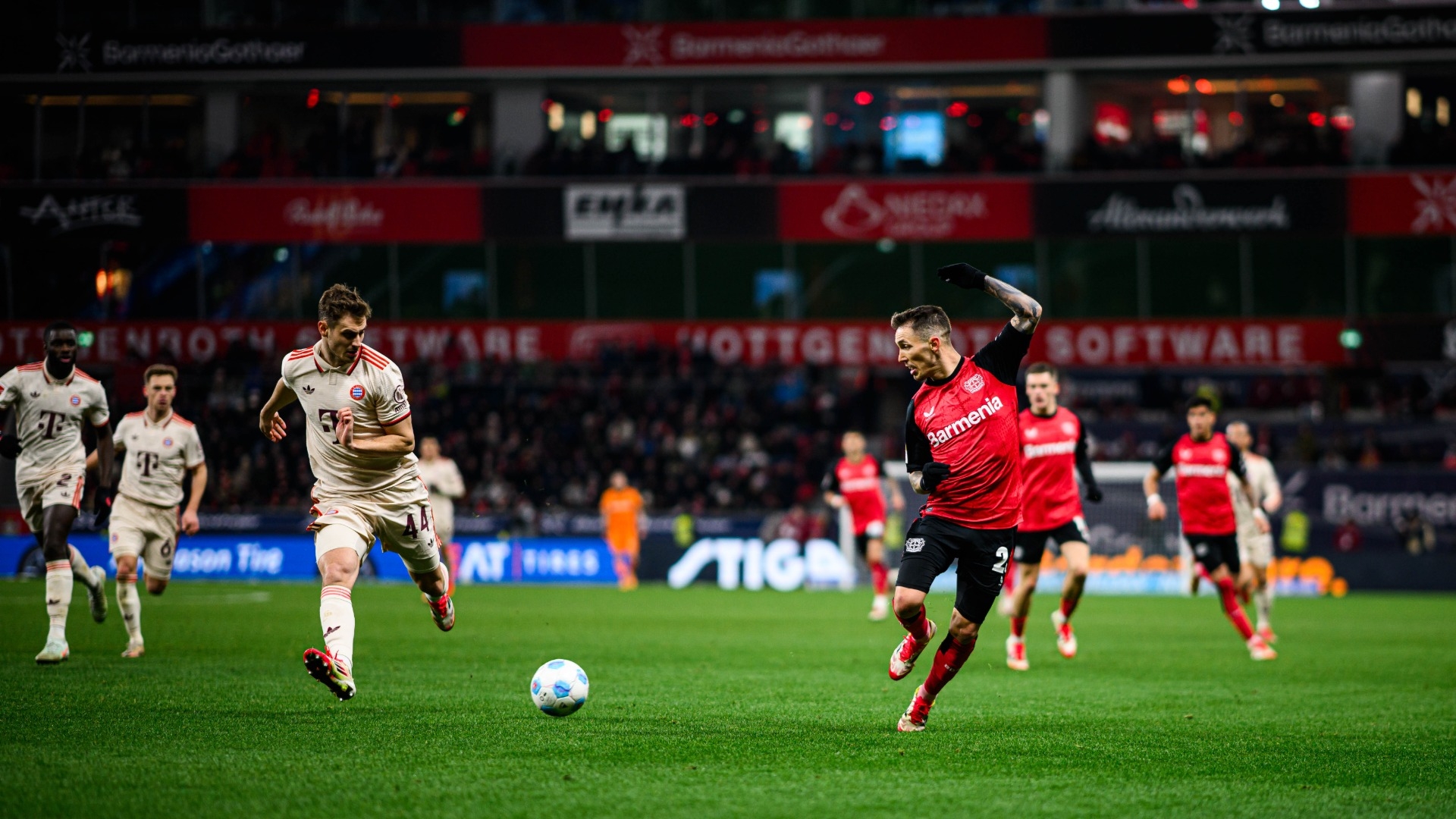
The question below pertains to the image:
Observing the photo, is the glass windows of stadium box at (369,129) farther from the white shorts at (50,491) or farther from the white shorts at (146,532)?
the white shorts at (50,491)

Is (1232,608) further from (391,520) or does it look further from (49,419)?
(49,419)

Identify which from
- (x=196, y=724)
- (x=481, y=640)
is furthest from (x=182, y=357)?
(x=196, y=724)

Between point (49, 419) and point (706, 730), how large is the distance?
21.7 feet

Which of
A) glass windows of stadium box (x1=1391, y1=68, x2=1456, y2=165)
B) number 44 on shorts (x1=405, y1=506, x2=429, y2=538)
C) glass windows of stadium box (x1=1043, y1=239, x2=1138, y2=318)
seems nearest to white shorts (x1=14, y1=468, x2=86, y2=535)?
number 44 on shorts (x1=405, y1=506, x2=429, y2=538)

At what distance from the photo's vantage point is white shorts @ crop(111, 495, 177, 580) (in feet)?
41.4

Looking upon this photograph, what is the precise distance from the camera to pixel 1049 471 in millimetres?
13250

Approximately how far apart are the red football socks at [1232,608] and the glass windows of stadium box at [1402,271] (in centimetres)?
2649

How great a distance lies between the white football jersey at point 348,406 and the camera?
8.59 metres

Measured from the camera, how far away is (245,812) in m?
5.85

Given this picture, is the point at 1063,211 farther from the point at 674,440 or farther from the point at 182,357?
the point at 182,357

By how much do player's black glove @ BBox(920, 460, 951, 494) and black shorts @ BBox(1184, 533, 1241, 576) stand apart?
25.2 feet

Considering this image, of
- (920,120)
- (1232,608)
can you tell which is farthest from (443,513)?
(920,120)

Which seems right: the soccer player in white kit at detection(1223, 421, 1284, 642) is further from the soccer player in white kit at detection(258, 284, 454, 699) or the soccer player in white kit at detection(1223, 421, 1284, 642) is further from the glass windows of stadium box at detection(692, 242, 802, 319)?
the glass windows of stadium box at detection(692, 242, 802, 319)

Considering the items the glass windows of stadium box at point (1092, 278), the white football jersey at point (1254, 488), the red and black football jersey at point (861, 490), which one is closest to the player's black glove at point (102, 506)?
the red and black football jersey at point (861, 490)
